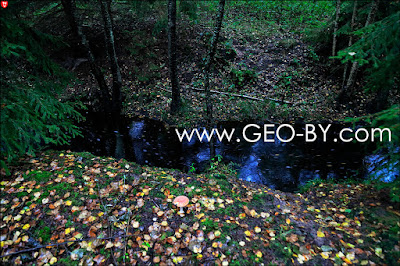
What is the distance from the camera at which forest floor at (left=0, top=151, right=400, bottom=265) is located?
10.1 ft

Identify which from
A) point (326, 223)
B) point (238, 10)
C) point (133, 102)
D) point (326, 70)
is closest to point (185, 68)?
point (133, 102)

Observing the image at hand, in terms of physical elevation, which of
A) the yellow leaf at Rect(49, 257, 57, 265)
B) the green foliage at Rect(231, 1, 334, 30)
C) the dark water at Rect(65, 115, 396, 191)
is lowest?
the dark water at Rect(65, 115, 396, 191)

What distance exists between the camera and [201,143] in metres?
9.07

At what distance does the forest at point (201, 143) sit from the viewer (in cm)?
329

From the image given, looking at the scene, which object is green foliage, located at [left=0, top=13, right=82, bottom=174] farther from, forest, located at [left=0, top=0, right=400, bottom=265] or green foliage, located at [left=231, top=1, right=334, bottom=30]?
green foliage, located at [left=231, top=1, right=334, bottom=30]

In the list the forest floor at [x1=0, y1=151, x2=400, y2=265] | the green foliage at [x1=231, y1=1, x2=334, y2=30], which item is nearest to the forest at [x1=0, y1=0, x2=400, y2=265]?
the forest floor at [x1=0, y1=151, x2=400, y2=265]

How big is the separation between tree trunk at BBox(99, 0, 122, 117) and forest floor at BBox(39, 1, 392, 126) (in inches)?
21.8

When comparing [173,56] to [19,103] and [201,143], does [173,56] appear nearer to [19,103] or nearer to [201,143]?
[201,143]

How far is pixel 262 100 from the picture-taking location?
35.9ft

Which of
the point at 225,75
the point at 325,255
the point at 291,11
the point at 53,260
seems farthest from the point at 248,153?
the point at 291,11

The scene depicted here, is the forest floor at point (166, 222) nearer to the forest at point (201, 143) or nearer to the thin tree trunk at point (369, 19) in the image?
the forest at point (201, 143)

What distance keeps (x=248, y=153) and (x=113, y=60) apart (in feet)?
24.1

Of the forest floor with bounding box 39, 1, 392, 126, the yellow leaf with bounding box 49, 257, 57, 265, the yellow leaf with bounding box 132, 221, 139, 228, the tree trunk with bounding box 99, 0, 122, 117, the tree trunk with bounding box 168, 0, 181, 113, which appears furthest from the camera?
the forest floor with bounding box 39, 1, 392, 126

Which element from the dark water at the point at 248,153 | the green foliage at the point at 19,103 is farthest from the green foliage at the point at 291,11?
the green foliage at the point at 19,103
